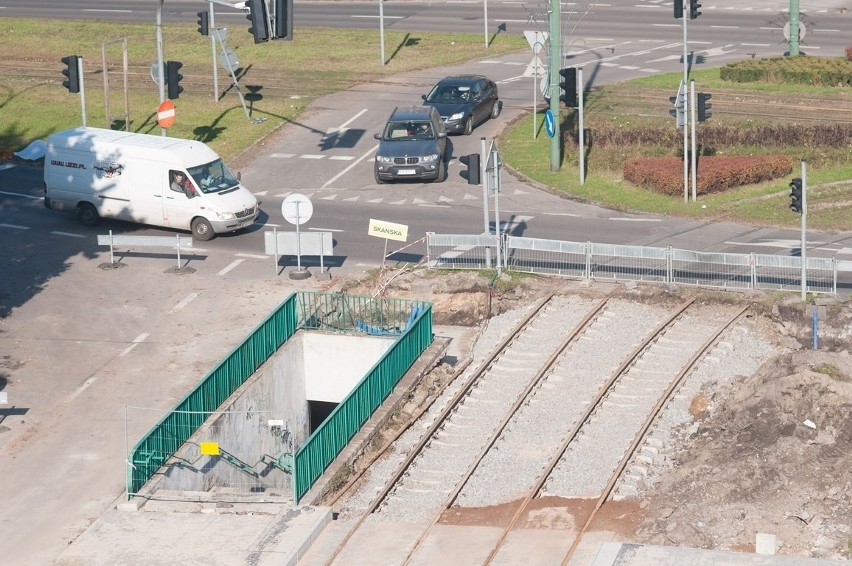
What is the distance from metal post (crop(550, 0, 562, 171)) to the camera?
4175 cm

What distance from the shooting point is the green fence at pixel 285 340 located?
958 inches

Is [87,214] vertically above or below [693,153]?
below

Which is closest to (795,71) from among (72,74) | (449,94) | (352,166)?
(449,94)

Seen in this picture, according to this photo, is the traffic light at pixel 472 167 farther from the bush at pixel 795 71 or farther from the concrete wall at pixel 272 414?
the bush at pixel 795 71

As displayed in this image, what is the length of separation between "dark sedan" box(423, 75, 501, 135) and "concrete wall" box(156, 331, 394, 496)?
16296 mm

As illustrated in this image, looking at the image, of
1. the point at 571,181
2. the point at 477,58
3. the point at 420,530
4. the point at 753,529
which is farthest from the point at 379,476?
the point at 477,58

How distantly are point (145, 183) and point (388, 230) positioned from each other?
6.87 meters

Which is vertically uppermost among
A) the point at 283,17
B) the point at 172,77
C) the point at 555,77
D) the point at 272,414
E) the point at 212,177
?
the point at 283,17

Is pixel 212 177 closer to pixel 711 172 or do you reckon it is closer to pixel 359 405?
pixel 359 405

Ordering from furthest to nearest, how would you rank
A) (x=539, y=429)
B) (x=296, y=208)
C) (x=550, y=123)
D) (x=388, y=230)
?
(x=550, y=123), (x=388, y=230), (x=296, y=208), (x=539, y=429)

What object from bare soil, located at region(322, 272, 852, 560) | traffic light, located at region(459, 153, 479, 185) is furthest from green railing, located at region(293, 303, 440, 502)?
traffic light, located at region(459, 153, 479, 185)

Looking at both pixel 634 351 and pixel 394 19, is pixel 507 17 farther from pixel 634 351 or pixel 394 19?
pixel 634 351

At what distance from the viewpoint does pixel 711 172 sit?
40750 millimetres

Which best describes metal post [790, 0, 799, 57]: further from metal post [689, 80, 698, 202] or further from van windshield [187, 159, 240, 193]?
van windshield [187, 159, 240, 193]
